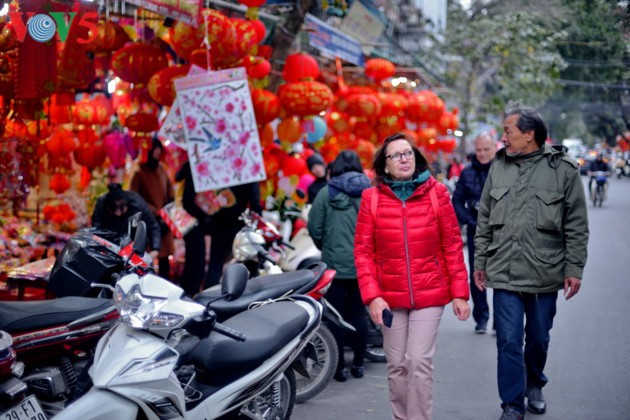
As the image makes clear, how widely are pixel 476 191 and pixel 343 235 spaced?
2033 mm

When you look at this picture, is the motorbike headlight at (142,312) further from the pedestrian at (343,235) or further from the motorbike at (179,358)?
the pedestrian at (343,235)

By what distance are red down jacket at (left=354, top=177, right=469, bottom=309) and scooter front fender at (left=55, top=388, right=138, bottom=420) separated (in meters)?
1.59

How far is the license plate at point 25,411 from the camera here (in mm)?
3924

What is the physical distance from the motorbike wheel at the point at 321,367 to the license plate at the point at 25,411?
235cm

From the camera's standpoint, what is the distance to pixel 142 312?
3803 mm

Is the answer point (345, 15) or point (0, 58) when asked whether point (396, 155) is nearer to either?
point (0, 58)

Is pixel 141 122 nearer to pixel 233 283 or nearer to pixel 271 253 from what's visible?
pixel 271 253

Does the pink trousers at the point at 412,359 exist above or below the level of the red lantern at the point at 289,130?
below

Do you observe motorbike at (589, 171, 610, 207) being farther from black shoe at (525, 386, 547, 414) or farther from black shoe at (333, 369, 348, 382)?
black shoe at (525, 386, 547, 414)

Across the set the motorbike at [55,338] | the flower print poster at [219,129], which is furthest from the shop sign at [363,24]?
the motorbike at [55,338]

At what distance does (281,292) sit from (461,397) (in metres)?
1.80

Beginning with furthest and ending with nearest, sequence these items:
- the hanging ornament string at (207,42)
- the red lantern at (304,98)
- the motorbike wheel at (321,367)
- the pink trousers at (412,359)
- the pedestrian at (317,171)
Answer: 1. the pedestrian at (317,171)
2. the red lantern at (304,98)
3. the hanging ornament string at (207,42)
4. the motorbike wheel at (321,367)
5. the pink trousers at (412,359)

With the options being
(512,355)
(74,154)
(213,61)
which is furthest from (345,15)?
(512,355)

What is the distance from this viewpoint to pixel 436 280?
4605mm
